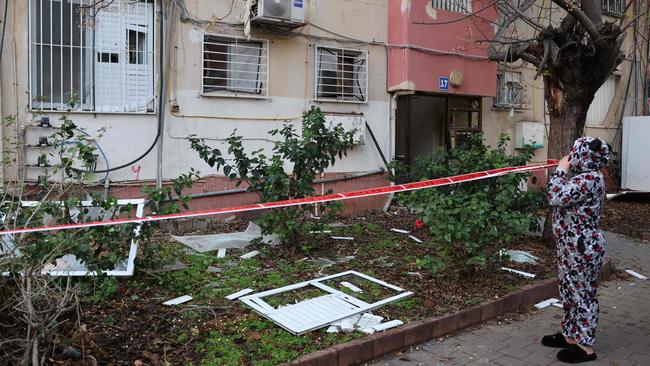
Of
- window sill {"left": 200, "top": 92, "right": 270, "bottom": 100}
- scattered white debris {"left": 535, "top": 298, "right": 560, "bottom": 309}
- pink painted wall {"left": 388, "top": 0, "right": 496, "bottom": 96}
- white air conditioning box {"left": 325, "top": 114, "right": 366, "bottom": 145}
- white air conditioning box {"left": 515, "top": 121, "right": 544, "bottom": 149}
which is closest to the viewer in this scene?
scattered white debris {"left": 535, "top": 298, "right": 560, "bottom": 309}

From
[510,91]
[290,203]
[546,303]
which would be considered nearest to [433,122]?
[510,91]

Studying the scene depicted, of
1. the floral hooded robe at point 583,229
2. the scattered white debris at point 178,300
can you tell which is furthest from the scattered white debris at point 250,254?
the floral hooded robe at point 583,229

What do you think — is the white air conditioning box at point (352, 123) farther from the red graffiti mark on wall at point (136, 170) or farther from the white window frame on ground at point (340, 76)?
the red graffiti mark on wall at point (136, 170)

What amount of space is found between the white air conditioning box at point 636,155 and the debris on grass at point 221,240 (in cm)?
1054

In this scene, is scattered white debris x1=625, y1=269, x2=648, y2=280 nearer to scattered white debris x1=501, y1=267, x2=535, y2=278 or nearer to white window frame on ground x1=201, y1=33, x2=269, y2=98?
scattered white debris x1=501, y1=267, x2=535, y2=278

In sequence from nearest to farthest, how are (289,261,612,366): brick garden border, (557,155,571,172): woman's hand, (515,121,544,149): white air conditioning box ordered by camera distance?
1. (289,261,612,366): brick garden border
2. (557,155,571,172): woman's hand
3. (515,121,544,149): white air conditioning box

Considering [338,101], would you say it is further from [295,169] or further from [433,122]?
[295,169]

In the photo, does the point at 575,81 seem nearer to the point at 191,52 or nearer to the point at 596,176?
the point at 596,176

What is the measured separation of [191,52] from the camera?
27.2 ft

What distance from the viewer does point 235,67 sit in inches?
344

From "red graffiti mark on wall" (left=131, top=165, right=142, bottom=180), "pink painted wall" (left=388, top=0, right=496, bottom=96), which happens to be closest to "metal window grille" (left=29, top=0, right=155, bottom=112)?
"red graffiti mark on wall" (left=131, top=165, right=142, bottom=180)

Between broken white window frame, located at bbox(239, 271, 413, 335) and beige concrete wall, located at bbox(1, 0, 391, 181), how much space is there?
11.2 ft

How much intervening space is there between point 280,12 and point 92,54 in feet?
9.27

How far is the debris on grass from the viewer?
673cm
